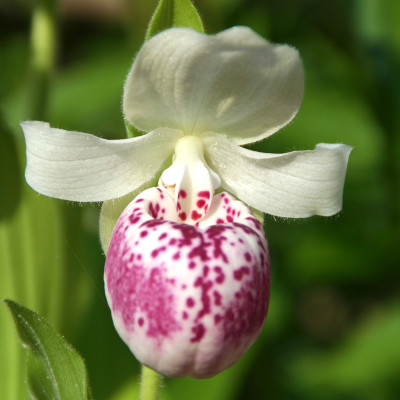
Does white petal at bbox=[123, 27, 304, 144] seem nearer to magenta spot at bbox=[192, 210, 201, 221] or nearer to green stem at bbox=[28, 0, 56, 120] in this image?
magenta spot at bbox=[192, 210, 201, 221]

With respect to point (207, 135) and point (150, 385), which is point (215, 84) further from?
point (150, 385)

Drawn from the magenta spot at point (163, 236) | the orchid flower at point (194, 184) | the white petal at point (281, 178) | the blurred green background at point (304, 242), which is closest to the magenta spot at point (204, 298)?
the orchid flower at point (194, 184)

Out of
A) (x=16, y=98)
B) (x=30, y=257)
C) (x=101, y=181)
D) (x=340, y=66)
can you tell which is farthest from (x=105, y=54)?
(x=101, y=181)

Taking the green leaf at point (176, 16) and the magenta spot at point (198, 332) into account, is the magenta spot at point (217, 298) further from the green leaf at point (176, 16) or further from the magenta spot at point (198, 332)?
the green leaf at point (176, 16)

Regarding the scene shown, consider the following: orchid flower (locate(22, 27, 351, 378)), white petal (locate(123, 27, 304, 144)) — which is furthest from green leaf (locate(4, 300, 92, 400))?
white petal (locate(123, 27, 304, 144))

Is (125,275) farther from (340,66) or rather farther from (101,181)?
(340,66)

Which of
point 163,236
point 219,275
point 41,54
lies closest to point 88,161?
point 163,236

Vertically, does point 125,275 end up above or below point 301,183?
below
